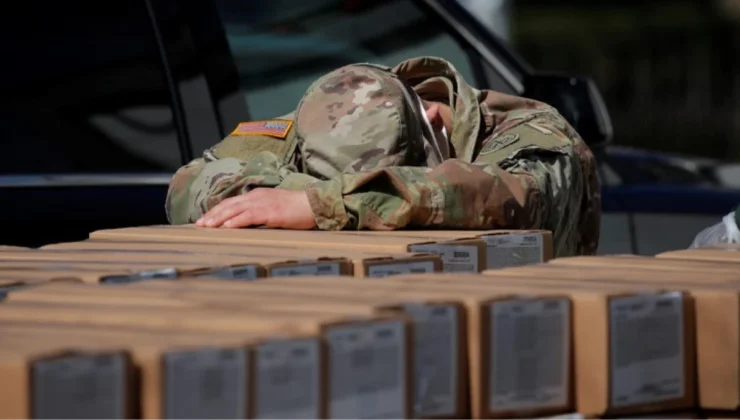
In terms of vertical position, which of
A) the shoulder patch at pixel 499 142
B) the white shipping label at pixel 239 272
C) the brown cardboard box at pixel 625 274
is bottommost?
the brown cardboard box at pixel 625 274

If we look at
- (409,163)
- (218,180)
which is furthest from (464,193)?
(218,180)

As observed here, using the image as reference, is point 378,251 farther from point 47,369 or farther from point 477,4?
point 477,4

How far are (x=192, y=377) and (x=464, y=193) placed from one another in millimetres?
1571

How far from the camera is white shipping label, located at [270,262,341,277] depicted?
2.46m

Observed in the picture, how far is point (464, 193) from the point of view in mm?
3193

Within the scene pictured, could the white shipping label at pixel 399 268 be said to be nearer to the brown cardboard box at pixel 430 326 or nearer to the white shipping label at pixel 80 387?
the brown cardboard box at pixel 430 326

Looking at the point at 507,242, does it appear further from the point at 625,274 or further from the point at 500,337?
the point at 500,337

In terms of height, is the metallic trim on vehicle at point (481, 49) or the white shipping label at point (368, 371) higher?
the metallic trim on vehicle at point (481, 49)

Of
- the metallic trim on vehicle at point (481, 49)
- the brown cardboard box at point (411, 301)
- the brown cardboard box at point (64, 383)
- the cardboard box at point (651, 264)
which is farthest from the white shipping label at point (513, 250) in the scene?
the metallic trim on vehicle at point (481, 49)

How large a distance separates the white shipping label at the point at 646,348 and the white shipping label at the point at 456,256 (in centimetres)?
67

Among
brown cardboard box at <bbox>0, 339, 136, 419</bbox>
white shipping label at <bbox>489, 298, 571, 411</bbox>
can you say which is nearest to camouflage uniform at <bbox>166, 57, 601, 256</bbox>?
white shipping label at <bbox>489, 298, 571, 411</bbox>

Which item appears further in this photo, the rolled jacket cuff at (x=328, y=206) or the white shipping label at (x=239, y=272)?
the rolled jacket cuff at (x=328, y=206)

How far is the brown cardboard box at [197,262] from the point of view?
7.95 feet

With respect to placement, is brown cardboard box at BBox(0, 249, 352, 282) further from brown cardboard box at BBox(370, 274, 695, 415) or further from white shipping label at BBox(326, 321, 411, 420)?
white shipping label at BBox(326, 321, 411, 420)
